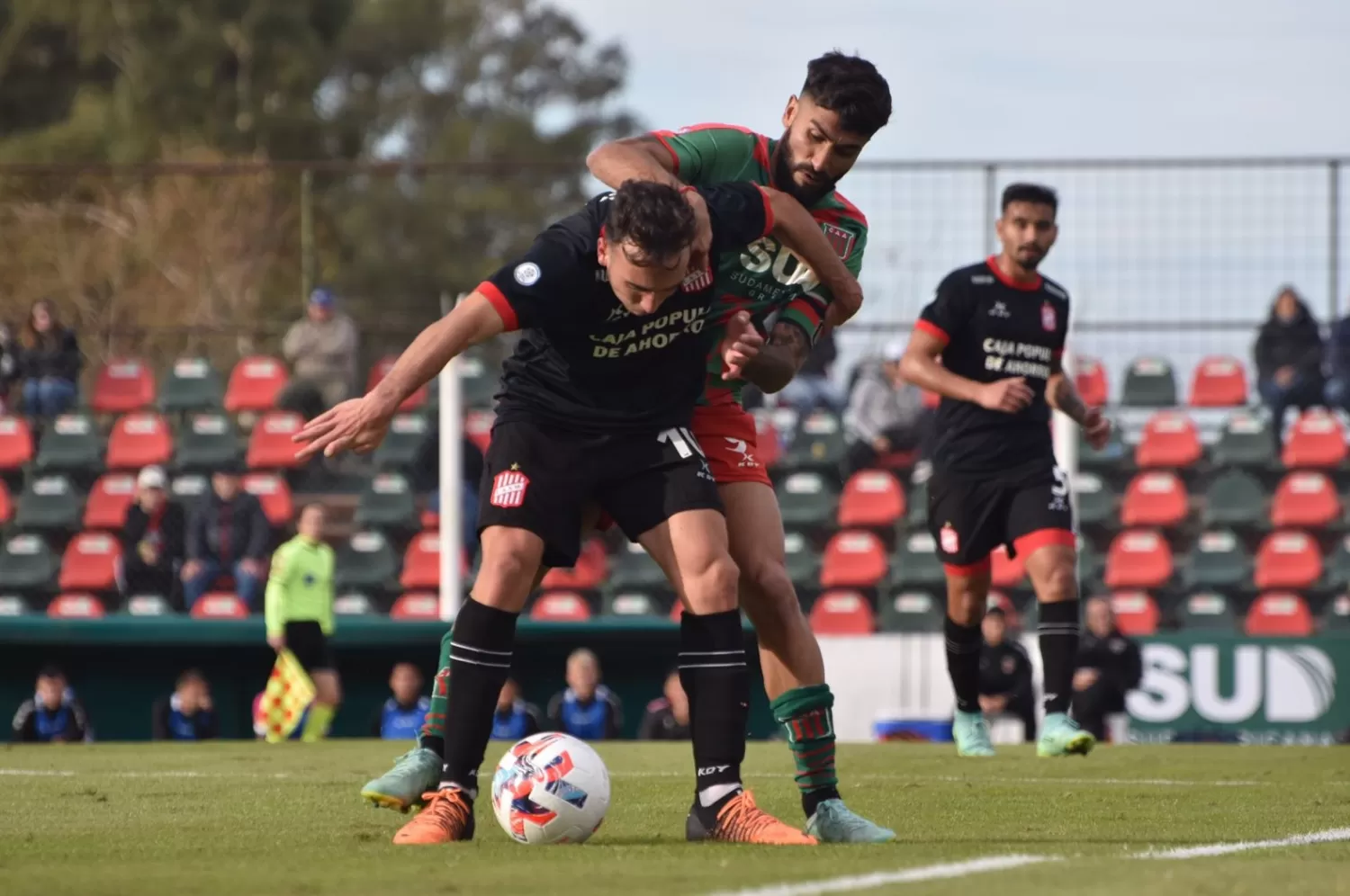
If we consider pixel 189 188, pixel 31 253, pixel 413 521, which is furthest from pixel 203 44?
pixel 413 521

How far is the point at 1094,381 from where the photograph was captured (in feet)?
52.6

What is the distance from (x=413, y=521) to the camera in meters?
16.8

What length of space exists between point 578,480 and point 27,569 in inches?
483

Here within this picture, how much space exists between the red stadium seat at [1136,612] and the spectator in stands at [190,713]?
6.71 metres

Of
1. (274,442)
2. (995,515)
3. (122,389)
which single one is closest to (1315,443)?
(995,515)

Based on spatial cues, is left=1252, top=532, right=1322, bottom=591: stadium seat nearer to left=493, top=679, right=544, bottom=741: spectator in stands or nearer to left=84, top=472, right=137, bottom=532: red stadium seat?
left=493, top=679, right=544, bottom=741: spectator in stands

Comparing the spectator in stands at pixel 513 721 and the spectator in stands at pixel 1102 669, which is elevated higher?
the spectator in stands at pixel 1102 669

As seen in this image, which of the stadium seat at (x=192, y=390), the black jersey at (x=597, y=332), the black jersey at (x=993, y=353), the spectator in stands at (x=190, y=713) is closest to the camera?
the black jersey at (x=597, y=332)

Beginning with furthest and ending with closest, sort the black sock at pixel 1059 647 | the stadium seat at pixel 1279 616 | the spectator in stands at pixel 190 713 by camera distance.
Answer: the stadium seat at pixel 1279 616 < the spectator in stands at pixel 190 713 < the black sock at pixel 1059 647

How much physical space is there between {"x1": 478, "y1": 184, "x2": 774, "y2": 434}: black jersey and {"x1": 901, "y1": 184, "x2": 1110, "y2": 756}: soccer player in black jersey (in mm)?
3562

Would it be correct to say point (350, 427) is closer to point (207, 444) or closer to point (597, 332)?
point (597, 332)

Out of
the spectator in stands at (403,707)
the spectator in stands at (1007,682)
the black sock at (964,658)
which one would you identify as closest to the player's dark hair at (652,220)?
the black sock at (964,658)

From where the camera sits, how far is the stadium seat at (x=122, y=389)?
1814 cm

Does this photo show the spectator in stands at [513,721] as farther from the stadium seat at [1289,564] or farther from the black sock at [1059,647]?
the stadium seat at [1289,564]
